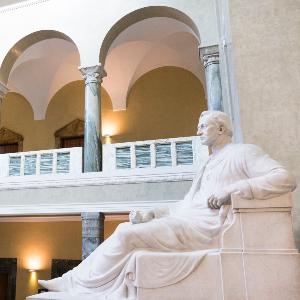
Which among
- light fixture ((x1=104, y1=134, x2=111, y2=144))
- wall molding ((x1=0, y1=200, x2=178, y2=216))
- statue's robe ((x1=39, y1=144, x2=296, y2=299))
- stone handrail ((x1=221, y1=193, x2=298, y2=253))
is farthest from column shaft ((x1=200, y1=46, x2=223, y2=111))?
light fixture ((x1=104, y1=134, x2=111, y2=144))

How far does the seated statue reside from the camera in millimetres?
2279

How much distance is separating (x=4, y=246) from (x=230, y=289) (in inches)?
422

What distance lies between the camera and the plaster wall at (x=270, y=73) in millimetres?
3490

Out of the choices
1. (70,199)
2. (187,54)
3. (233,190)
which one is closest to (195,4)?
(187,54)

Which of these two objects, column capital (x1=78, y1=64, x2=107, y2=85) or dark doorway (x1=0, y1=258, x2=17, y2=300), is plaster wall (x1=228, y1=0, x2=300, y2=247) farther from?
dark doorway (x1=0, y1=258, x2=17, y2=300)

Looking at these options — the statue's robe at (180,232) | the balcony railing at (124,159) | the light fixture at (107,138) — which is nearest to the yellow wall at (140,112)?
the light fixture at (107,138)

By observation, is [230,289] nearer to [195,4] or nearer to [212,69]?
[212,69]

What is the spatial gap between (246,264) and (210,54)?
5763mm

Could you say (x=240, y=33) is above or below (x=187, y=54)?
below

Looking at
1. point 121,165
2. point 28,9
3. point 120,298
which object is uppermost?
point 28,9

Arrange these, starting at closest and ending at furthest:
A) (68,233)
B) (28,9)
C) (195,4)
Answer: (195,4) → (28,9) → (68,233)

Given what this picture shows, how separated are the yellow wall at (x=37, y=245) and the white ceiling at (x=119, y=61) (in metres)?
4.02

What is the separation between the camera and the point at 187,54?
11.6m

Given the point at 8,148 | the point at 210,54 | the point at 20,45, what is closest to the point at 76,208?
the point at 210,54
